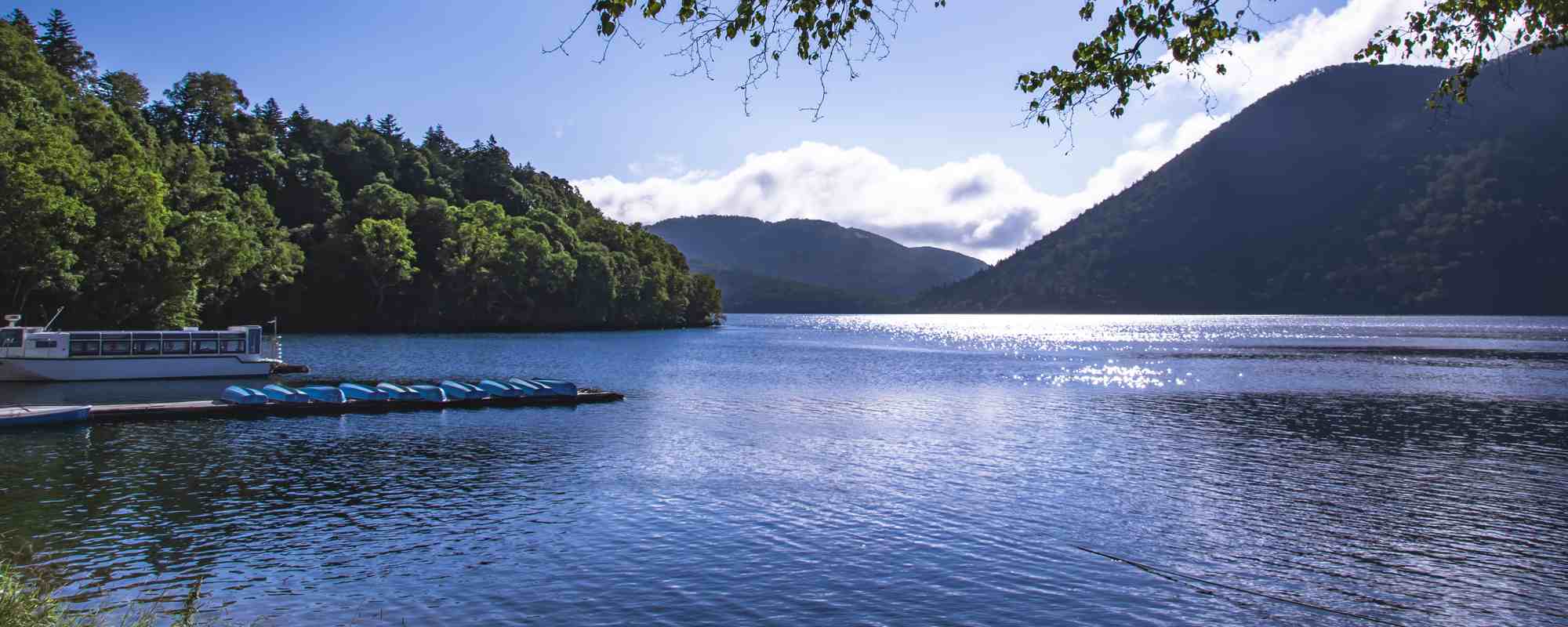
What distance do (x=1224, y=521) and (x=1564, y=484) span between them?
16690 millimetres

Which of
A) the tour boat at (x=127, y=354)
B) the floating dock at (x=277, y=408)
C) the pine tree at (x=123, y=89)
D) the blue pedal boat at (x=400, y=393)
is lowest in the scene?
the floating dock at (x=277, y=408)

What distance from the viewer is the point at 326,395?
170 ft

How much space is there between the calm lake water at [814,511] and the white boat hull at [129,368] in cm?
505

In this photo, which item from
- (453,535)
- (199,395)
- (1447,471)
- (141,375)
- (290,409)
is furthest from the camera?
(141,375)

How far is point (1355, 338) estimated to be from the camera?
171 meters

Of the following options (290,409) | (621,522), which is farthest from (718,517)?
(290,409)

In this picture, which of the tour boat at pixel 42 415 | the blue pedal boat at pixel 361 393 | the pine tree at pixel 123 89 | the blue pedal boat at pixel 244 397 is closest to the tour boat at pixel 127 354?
the blue pedal boat at pixel 244 397

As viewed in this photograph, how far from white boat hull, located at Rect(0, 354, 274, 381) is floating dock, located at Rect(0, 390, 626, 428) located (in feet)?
62.0

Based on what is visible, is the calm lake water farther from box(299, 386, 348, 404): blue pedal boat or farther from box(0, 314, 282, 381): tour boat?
box(0, 314, 282, 381): tour boat

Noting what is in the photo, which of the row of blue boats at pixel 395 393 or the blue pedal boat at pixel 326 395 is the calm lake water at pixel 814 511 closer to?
the blue pedal boat at pixel 326 395

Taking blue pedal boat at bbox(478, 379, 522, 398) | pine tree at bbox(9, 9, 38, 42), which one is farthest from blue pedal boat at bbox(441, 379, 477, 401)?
Result: pine tree at bbox(9, 9, 38, 42)

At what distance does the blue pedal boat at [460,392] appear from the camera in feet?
182

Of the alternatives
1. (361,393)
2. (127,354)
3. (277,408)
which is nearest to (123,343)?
(127,354)

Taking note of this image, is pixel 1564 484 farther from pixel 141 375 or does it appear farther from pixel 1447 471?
pixel 141 375
